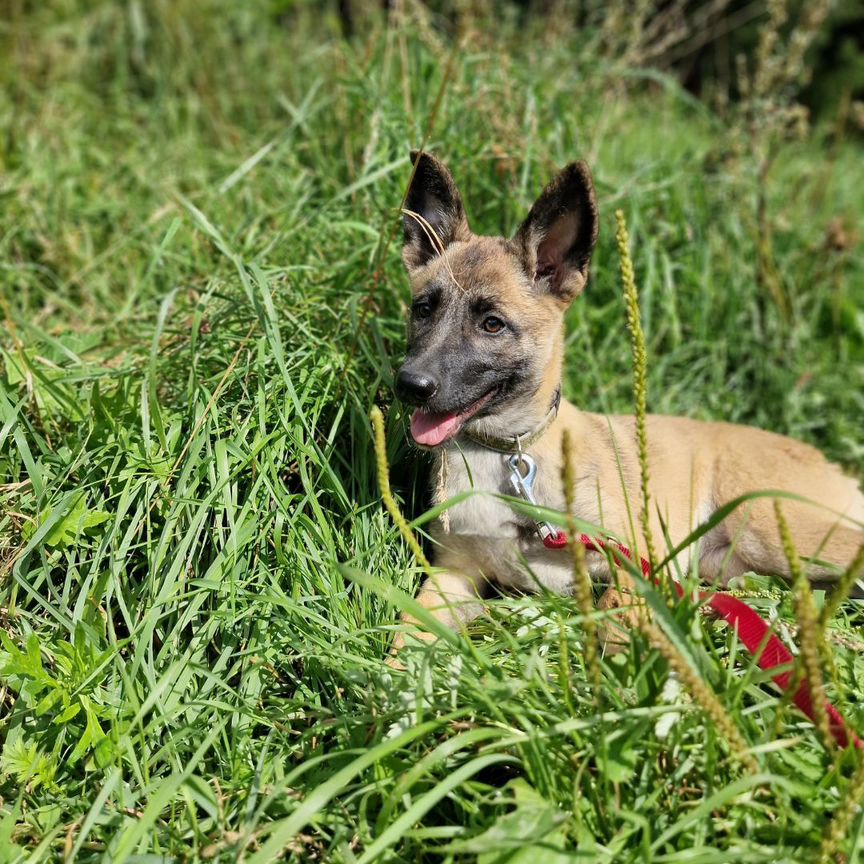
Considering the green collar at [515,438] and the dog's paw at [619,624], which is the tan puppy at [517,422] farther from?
the dog's paw at [619,624]

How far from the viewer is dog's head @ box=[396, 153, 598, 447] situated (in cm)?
282

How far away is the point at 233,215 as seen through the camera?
4508mm

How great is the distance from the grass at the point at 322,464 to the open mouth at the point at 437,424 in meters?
0.30

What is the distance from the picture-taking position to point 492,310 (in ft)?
9.90

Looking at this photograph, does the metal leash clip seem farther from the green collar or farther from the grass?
the grass

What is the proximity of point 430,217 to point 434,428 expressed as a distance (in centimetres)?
102

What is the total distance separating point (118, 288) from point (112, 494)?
2.17m

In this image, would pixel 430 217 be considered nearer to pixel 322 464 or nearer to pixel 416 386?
pixel 416 386

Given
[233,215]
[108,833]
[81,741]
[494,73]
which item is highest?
[494,73]

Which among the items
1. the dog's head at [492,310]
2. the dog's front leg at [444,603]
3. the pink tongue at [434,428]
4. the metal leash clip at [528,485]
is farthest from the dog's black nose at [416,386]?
the dog's front leg at [444,603]

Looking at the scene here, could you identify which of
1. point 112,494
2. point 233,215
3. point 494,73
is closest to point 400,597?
point 112,494

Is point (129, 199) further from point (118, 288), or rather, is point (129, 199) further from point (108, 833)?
point (108, 833)

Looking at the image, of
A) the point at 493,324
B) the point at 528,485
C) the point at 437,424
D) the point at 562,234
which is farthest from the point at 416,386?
the point at 562,234

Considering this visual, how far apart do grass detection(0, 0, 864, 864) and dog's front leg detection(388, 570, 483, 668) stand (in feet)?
0.35
